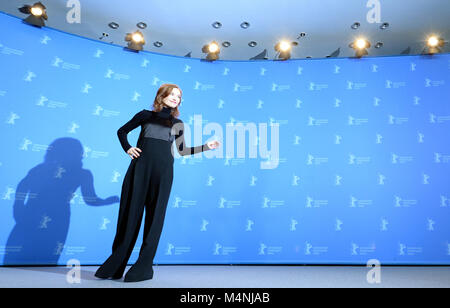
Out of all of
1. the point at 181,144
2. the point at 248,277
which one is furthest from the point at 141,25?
the point at 248,277

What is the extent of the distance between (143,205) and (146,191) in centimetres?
12

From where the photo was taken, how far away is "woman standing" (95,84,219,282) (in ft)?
8.36

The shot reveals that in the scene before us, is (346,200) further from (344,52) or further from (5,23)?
(5,23)

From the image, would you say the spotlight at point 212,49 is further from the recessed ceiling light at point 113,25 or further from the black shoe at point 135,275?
the black shoe at point 135,275

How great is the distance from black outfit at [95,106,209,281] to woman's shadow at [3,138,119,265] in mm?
1187

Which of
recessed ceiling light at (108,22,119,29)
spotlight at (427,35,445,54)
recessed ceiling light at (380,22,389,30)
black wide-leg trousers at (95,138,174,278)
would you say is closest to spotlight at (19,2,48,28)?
recessed ceiling light at (108,22,119,29)

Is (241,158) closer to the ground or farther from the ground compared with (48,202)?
farther from the ground

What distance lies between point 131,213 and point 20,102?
2315 millimetres

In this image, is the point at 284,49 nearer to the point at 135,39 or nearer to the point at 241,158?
the point at 241,158

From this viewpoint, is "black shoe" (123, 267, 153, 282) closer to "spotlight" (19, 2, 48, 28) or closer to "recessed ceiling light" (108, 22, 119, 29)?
"spotlight" (19, 2, 48, 28)

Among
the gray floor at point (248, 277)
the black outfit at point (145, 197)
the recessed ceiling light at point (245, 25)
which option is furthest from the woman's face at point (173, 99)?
the recessed ceiling light at point (245, 25)

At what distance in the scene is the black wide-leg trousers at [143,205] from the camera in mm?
2547

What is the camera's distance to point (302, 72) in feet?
15.5

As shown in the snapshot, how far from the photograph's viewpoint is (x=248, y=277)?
10.4 ft
